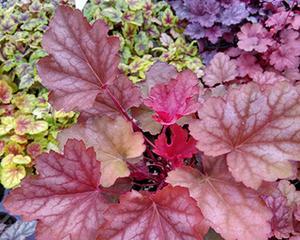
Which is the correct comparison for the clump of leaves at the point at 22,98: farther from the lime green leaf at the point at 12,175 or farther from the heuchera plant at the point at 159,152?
the heuchera plant at the point at 159,152

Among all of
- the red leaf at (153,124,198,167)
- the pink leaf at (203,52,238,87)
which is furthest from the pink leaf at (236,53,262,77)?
the red leaf at (153,124,198,167)

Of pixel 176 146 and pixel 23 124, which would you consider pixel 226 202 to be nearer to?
pixel 176 146

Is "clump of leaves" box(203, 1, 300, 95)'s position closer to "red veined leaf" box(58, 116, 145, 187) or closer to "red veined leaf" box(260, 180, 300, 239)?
"red veined leaf" box(260, 180, 300, 239)

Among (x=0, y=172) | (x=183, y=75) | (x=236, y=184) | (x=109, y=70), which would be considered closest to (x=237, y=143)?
(x=236, y=184)

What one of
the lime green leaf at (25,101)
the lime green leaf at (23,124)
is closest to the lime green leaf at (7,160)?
the lime green leaf at (23,124)

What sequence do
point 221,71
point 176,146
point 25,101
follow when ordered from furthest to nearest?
point 25,101 → point 221,71 → point 176,146

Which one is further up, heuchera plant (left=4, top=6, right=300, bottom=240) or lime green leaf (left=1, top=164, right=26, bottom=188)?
heuchera plant (left=4, top=6, right=300, bottom=240)

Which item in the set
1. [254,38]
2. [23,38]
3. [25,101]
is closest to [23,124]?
[25,101]
